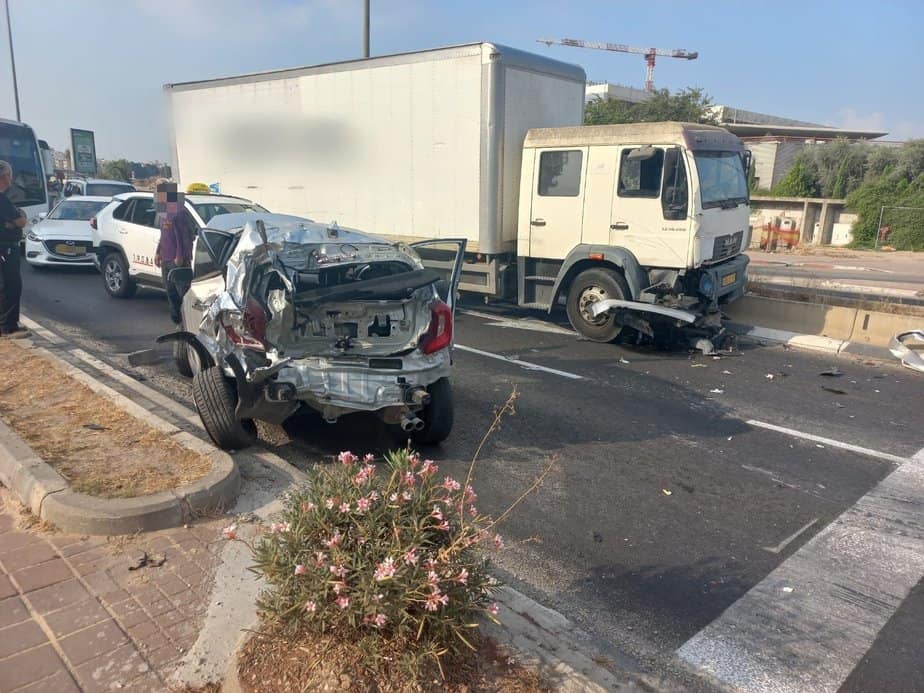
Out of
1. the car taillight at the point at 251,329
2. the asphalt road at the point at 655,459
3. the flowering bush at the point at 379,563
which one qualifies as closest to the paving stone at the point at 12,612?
the flowering bush at the point at 379,563

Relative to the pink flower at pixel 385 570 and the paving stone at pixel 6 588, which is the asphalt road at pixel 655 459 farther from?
the paving stone at pixel 6 588

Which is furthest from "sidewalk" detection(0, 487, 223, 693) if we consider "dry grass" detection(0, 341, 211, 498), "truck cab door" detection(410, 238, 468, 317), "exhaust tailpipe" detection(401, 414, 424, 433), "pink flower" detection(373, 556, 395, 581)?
"truck cab door" detection(410, 238, 468, 317)

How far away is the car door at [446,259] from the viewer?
18.0 ft

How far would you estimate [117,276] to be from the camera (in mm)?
11734

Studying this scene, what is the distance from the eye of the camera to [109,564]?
3.42 m

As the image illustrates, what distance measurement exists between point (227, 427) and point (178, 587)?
176 cm

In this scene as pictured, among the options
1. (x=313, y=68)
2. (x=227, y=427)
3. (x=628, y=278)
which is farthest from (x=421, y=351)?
(x=313, y=68)

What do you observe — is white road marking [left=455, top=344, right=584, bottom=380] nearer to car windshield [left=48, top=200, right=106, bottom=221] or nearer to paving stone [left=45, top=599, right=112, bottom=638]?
paving stone [left=45, top=599, right=112, bottom=638]

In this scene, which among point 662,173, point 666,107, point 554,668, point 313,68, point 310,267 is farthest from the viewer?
point 666,107

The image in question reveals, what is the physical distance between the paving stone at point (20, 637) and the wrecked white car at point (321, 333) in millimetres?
2017

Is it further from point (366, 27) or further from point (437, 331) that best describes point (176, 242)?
point (366, 27)

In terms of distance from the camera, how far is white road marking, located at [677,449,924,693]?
10.2 feet

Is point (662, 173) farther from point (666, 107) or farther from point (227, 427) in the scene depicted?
point (666, 107)

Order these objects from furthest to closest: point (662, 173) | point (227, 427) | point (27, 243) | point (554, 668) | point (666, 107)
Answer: point (666, 107) < point (27, 243) < point (662, 173) < point (227, 427) < point (554, 668)
